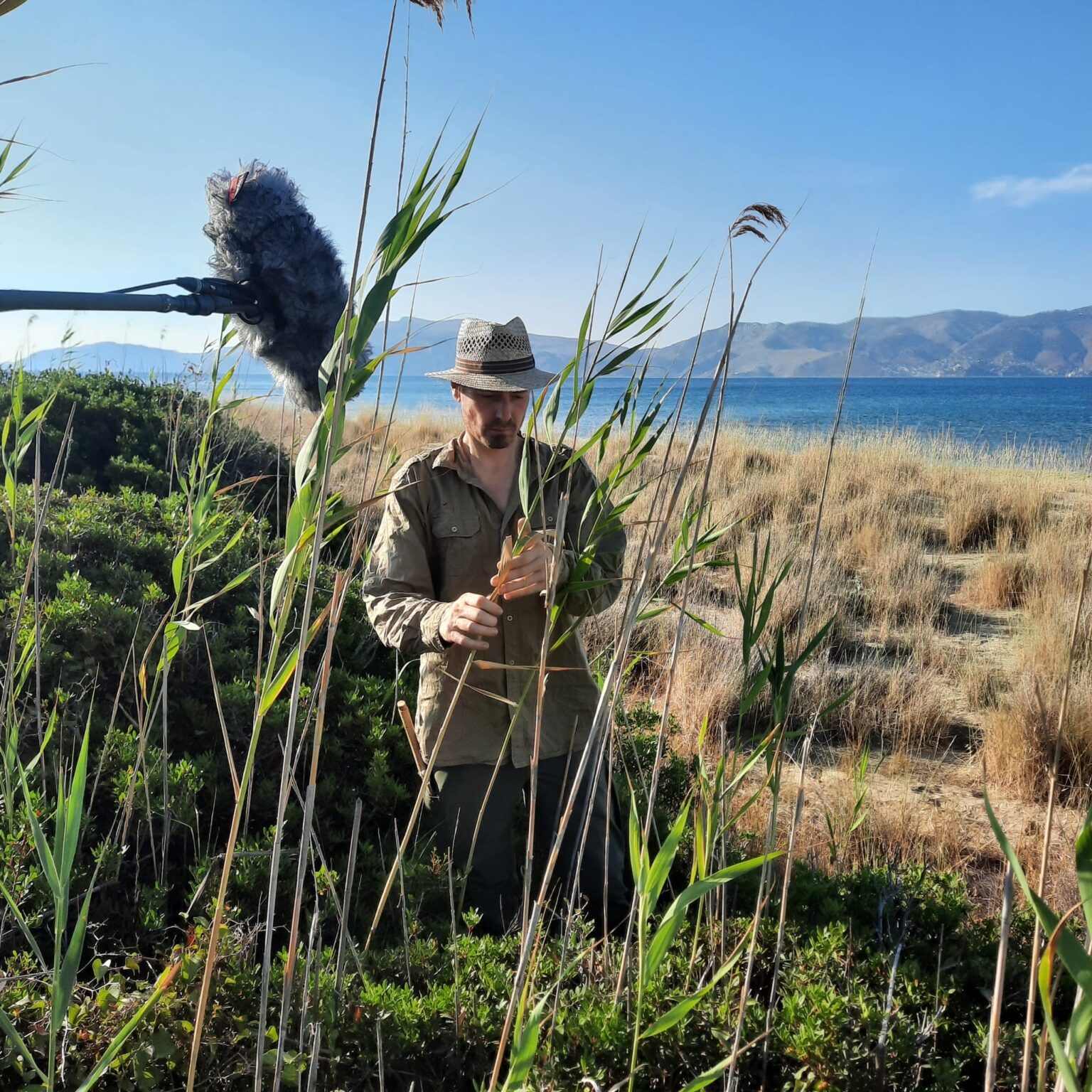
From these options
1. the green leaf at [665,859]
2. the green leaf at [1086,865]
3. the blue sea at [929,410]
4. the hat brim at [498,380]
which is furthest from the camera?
the blue sea at [929,410]

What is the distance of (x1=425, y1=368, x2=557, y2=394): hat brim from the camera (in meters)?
2.44

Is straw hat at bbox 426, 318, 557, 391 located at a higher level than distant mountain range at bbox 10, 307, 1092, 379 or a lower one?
lower

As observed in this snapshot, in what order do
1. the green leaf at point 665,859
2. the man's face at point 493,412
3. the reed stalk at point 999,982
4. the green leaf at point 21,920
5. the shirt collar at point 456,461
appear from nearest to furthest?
1. the reed stalk at point 999,982
2. the green leaf at point 21,920
3. the green leaf at point 665,859
4. the man's face at point 493,412
5. the shirt collar at point 456,461

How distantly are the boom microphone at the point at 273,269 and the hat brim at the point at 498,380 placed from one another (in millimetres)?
352

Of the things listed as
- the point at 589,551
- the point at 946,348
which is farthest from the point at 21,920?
the point at 946,348

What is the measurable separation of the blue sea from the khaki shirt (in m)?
0.60

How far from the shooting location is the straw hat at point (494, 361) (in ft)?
8.05

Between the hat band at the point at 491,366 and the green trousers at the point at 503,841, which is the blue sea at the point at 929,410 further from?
the green trousers at the point at 503,841

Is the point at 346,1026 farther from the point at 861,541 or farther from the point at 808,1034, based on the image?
the point at 861,541

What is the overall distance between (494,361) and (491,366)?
18 mm

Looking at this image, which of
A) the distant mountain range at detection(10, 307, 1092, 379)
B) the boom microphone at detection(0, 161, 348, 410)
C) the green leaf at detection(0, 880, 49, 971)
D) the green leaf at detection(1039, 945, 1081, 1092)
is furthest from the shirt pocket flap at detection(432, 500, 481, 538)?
the distant mountain range at detection(10, 307, 1092, 379)

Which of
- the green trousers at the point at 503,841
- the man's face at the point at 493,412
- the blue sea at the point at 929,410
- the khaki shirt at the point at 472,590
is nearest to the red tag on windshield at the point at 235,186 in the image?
the blue sea at the point at 929,410

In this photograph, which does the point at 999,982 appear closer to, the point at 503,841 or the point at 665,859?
the point at 665,859

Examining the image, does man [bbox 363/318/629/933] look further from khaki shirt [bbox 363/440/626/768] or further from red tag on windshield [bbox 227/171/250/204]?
red tag on windshield [bbox 227/171/250/204]
